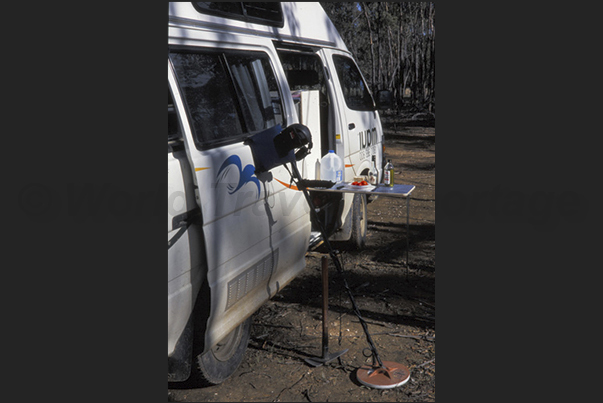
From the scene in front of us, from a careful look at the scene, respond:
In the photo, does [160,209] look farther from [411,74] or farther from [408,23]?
[411,74]

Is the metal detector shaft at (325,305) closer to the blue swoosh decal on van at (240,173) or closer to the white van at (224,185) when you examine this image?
the white van at (224,185)

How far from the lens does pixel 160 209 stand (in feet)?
6.65

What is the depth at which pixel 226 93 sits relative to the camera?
2.99 metres

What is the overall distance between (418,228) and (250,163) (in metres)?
4.11

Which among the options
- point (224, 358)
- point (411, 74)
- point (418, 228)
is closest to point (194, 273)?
point (224, 358)

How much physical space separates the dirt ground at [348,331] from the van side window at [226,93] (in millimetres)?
1438

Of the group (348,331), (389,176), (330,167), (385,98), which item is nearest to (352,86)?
(385,98)

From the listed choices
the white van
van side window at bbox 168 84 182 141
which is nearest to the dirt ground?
the white van

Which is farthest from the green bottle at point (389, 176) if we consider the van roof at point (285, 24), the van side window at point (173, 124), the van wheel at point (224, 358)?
the van side window at point (173, 124)

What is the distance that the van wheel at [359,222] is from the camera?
554 cm

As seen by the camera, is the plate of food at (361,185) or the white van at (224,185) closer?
the white van at (224,185)

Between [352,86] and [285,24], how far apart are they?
176 cm

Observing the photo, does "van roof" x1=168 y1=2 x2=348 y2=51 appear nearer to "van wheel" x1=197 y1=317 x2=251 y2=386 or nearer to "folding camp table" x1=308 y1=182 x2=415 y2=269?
"folding camp table" x1=308 y1=182 x2=415 y2=269

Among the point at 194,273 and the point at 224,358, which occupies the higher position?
the point at 194,273
